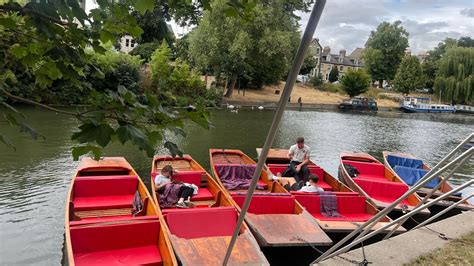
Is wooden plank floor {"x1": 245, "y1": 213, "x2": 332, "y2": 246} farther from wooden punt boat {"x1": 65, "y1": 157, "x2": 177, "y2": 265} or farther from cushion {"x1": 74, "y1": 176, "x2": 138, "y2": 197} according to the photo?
cushion {"x1": 74, "y1": 176, "x2": 138, "y2": 197}

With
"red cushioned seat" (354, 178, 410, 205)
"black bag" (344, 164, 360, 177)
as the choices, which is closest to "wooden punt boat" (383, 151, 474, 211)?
"red cushioned seat" (354, 178, 410, 205)

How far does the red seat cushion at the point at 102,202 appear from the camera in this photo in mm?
7363

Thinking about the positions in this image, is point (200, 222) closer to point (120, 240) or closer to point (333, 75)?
point (120, 240)

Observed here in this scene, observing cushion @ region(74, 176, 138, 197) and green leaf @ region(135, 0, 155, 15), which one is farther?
cushion @ region(74, 176, 138, 197)

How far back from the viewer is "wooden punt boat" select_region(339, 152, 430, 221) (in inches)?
334

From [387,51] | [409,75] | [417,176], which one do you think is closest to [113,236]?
[417,176]

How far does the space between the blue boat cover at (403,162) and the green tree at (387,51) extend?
54.6 metres

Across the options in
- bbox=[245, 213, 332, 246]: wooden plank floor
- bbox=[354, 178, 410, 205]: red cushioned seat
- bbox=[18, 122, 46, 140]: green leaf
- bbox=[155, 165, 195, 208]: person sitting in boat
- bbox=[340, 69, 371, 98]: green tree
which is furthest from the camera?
bbox=[340, 69, 371, 98]: green tree

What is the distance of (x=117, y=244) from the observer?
5598 mm

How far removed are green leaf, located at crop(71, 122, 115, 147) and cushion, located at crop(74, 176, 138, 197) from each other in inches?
252

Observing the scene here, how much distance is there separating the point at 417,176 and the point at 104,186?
8.53 metres

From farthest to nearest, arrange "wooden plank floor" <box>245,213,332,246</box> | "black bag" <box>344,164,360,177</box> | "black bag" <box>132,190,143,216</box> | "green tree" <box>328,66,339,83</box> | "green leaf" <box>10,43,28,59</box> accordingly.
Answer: "green tree" <box>328,66,339,83</box>, "black bag" <box>344,164,360,177</box>, "black bag" <box>132,190,143,216</box>, "wooden plank floor" <box>245,213,332,246</box>, "green leaf" <box>10,43,28,59</box>

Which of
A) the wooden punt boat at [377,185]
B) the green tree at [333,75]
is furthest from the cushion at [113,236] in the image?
the green tree at [333,75]

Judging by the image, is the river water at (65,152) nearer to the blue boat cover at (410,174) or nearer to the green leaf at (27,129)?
the green leaf at (27,129)
